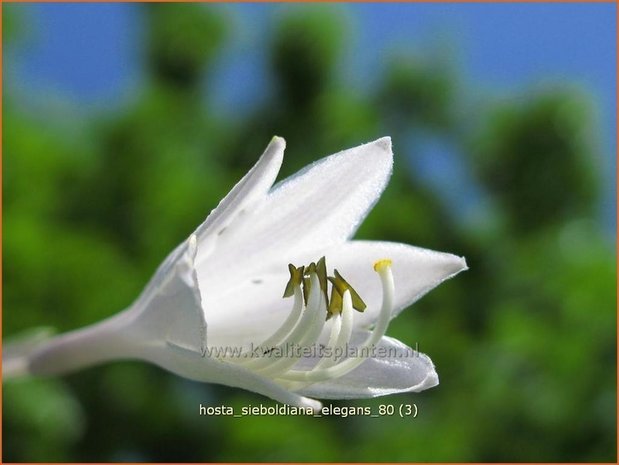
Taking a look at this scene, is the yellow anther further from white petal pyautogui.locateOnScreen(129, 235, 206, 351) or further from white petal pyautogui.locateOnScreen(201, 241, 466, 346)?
white petal pyautogui.locateOnScreen(129, 235, 206, 351)

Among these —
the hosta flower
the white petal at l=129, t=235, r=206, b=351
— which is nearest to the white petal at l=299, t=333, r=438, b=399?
the hosta flower

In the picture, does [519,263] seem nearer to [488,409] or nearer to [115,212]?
[488,409]

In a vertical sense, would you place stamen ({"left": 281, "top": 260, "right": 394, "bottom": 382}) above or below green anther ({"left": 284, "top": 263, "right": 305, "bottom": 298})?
below

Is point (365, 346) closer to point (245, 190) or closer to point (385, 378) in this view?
point (385, 378)

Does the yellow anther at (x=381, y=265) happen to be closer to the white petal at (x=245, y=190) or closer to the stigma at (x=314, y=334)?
the stigma at (x=314, y=334)

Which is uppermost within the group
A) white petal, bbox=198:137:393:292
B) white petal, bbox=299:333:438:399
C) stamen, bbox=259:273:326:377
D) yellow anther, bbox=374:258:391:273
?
white petal, bbox=198:137:393:292

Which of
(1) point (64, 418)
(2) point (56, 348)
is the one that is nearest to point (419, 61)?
(1) point (64, 418)

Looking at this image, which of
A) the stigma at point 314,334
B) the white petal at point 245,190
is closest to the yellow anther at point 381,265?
the stigma at point 314,334
